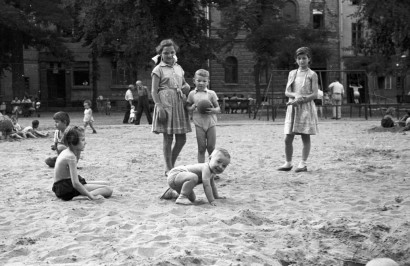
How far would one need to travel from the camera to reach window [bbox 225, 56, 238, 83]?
51344 millimetres

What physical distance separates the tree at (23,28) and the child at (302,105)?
30.3m

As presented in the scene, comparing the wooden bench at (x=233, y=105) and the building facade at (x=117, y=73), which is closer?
the wooden bench at (x=233, y=105)

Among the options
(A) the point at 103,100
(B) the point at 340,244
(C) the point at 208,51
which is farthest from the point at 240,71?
(B) the point at 340,244

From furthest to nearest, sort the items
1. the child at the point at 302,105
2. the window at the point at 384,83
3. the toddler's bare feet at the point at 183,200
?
1. the window at the point at 384,83
2. the child at the point at 302,105
3. the toddler's bare feet at the point at 183,200

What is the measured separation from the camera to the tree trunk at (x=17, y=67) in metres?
38.8

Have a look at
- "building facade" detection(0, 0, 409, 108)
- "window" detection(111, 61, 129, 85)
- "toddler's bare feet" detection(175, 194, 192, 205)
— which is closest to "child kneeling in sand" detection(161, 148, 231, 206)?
"toddler's bare feet" detection(175, 194, 192, 205)

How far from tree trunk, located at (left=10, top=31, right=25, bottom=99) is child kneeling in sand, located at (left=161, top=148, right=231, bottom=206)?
33129 millimetres

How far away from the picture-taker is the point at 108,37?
114 feet

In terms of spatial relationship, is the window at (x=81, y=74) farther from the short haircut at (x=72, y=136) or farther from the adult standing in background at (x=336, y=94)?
the short haircut at (x=72, y=136)

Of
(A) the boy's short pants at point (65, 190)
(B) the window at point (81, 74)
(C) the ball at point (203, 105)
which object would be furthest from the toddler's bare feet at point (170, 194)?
(B) the window at point (81, 74)

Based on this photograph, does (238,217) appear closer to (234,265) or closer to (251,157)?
(234,265)

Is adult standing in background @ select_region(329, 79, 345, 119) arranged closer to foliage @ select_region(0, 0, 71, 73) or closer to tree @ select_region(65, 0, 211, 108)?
tree @ select_region(65, 0, 211, 108)

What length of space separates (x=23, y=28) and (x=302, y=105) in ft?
104

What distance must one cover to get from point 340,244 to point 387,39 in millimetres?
28777
